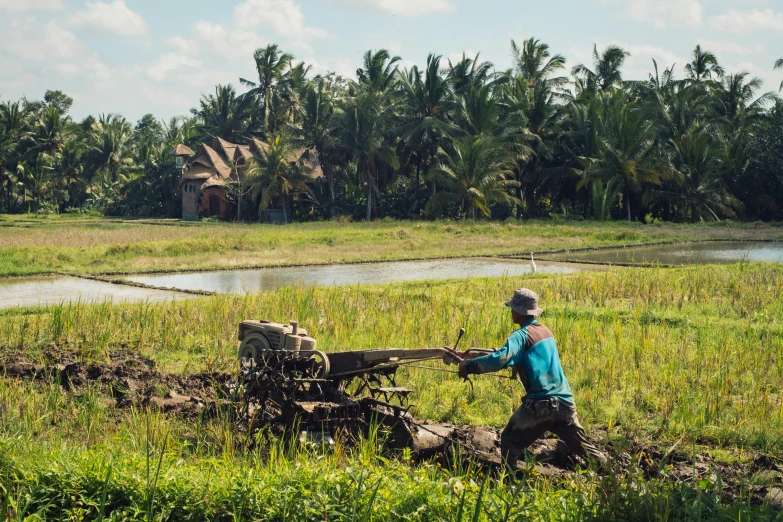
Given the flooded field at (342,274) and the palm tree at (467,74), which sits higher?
the palm tree at (467,74)

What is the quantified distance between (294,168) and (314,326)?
26.1 meters

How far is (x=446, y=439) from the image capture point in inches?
201

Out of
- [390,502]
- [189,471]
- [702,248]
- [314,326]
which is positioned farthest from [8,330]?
[702,248]

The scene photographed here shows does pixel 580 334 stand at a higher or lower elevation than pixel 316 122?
lower

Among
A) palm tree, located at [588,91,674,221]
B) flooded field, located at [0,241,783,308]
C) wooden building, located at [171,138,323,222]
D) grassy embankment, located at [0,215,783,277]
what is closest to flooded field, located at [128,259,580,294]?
flooded field, located at [0,241,783,308]

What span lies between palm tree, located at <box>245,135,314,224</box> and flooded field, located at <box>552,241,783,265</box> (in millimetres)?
15704

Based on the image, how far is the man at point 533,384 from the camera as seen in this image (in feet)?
14.4

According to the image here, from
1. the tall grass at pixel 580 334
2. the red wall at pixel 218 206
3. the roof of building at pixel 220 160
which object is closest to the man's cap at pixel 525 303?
the tall grass at pixel 580 334

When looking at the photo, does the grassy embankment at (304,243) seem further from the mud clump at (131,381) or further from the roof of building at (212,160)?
the roof of building at (212,160)

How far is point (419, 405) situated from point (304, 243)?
17384mm

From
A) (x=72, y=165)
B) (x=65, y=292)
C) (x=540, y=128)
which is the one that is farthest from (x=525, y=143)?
(x=72, y=165)

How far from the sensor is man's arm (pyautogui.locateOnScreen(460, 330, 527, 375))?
171 inches

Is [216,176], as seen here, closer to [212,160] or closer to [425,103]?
[212,160]

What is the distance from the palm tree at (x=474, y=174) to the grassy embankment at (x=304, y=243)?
1138 millimetres
